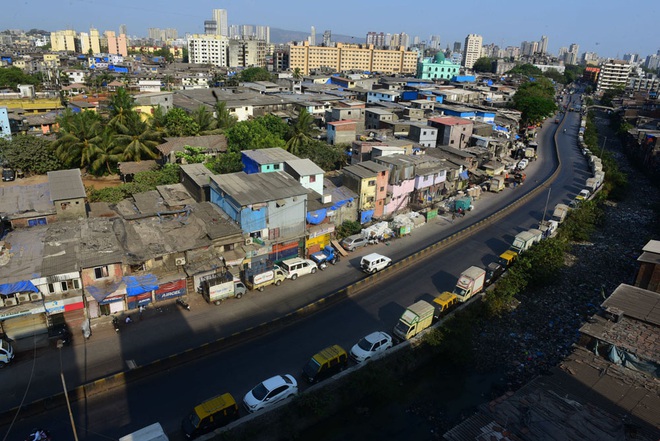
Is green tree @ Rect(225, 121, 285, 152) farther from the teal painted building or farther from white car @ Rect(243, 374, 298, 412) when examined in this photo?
the teal painted building

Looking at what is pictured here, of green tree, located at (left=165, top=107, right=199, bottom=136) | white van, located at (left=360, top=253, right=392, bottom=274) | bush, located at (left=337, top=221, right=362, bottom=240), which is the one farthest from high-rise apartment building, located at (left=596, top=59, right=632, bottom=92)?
white van, located at (left=360, top=253, right=392, bottom=274)

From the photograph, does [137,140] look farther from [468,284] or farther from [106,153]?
[468,284]

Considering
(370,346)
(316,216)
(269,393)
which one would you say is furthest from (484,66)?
(269,393)

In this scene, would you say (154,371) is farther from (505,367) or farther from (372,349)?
(505,367)

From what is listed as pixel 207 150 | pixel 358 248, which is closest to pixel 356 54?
pixel 207 150

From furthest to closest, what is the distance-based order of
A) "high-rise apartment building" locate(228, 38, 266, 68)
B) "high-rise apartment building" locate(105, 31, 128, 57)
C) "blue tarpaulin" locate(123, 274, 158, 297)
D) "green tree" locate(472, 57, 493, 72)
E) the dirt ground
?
1. "high-rise apartment building" locate(105, 31, 128, 57)
2. "green tree" locate(472, 57, 493, 72)
3. "high-rise apartment building" locate(228, 38, 266, 68)
4. the dirt ground
5. "blue tarpaulin" locate(123, 274, 158, 297)
